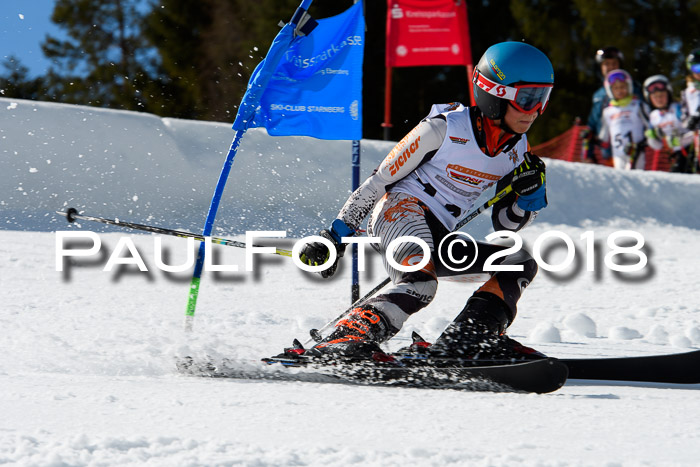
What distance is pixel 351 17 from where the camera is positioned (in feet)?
18.9

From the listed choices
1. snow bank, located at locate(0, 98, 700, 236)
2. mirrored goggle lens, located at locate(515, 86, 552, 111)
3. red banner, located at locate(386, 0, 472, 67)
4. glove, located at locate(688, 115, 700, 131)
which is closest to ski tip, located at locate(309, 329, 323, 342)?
mirrored goggle lens, located at locate(515, 86, 552, 111)

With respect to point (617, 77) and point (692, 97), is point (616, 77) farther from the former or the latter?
point (692, 97)

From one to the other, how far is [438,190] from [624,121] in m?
8.57

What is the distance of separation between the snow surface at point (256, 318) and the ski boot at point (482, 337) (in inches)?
12.9

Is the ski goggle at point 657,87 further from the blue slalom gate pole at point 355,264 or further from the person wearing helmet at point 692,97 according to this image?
the blue slalom gate pole at point 355,264

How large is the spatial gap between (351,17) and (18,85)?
60.3 ft

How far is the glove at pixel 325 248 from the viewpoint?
3840 mm

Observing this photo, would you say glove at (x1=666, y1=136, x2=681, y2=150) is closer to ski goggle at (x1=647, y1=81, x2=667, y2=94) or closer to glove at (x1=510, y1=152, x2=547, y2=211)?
ski goggle at (x1=647, y1=81, x2=667, y2=94)

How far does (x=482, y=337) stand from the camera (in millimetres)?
3770

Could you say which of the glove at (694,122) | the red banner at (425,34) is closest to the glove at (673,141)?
the glove at (694,122)

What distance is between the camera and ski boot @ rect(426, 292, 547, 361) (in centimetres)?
377

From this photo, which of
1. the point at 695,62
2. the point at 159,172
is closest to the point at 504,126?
the point at 159,172

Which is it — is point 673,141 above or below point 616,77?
below

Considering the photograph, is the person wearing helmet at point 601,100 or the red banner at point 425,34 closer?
the red banner at point 425,34
